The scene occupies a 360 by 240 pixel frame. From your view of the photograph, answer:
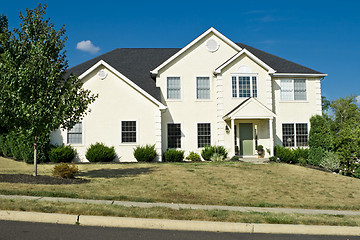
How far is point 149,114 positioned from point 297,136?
10.8m

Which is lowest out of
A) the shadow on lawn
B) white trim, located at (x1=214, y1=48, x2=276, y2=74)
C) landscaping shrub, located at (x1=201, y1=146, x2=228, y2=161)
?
the shadow on lawn

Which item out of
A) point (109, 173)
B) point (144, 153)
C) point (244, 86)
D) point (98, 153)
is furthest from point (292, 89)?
point (109, 173)

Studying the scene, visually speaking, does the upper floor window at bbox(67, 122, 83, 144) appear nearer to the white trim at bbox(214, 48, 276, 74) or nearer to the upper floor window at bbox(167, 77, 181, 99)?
the upper floor window at bbox(167, 77, 181, 99)

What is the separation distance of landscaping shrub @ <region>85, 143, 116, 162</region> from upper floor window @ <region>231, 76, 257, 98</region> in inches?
371

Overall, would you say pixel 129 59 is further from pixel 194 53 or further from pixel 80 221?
pixel 80 221

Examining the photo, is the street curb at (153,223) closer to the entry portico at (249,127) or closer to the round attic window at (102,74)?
the entry portico at (249,127)

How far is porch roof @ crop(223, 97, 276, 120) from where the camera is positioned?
21.4 metres

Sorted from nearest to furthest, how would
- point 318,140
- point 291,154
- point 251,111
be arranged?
point 251,111, point 318,140, point 291,154

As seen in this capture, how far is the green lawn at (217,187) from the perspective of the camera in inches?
418

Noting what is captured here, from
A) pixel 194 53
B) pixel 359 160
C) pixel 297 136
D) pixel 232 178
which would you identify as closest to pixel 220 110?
Answer: pixel 194 53

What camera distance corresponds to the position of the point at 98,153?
66.6ft

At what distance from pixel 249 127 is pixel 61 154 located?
12.8m

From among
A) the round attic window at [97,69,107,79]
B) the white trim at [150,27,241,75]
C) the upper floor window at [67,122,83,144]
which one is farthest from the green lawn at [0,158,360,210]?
the white trim at [150,27,241,75]

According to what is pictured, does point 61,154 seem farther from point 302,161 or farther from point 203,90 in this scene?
point 302,161
